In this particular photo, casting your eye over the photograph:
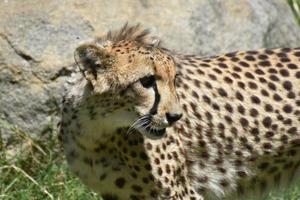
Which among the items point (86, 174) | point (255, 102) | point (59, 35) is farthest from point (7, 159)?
point (255, 102)

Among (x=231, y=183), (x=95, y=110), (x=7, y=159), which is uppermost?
(x=95, y=110)

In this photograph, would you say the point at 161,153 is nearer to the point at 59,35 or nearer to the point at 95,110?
the point at 95,110

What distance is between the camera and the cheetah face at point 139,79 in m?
4.12

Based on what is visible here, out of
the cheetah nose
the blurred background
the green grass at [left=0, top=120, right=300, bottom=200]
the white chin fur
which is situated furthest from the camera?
the blurred background

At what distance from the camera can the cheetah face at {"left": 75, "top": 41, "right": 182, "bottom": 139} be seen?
13.5ft

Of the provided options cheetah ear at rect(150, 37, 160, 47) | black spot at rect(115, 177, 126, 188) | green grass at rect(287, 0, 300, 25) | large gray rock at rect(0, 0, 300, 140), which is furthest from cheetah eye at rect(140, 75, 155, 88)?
green grass at rect(287, 0, 300, 25)

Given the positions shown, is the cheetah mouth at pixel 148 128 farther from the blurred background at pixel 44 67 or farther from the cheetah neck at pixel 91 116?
the blurred background at pixel 44 67

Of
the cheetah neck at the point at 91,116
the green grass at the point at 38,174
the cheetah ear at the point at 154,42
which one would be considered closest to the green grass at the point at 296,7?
the green grass at the point at 38,174

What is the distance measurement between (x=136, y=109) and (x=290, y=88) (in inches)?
37.9

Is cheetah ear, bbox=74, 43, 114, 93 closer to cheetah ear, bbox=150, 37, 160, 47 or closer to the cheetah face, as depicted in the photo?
the cheetah face

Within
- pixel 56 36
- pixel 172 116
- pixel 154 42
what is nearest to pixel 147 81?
pixel 172 116

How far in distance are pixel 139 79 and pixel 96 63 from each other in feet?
0.68

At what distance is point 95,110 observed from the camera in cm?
430

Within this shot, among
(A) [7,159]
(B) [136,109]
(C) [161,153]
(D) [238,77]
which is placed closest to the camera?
(B) [136,109]
